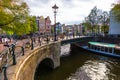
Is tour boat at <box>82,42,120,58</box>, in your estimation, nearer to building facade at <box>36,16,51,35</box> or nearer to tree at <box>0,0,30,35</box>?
tree at <box>0,0,30,35</box>

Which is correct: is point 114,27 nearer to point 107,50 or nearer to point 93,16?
point 93,16

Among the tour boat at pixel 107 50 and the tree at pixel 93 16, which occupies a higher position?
the tree at pixel 93 16

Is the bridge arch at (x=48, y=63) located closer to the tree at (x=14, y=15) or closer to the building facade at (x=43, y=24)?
the tree at (x=14, y=15)

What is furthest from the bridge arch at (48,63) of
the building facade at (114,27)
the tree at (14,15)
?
the building facade at (114,27)

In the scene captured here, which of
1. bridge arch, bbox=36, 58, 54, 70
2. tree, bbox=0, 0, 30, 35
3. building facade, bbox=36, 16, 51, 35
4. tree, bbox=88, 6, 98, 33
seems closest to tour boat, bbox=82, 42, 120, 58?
bridge arch, bbox=36, 58, 54, 70

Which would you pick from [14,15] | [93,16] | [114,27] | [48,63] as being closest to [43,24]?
[93,16]

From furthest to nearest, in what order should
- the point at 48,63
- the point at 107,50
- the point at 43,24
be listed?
the point at 43,24
the point at 107,50
the point at 48,63

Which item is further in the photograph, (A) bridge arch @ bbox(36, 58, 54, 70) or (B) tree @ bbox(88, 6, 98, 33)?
(B) tree @ bbox(88, 6, 98, 33)

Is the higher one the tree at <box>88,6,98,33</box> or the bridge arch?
the tree at <box>88,6,98,33</box>

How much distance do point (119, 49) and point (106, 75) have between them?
441 inches

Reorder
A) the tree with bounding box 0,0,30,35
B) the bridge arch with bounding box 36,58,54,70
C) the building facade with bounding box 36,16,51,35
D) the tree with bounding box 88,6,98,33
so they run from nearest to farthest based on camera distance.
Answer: the tree with bounding box 0,0,30,35
the bridge arch with bounding box 36,58,54,70
the tree with bounding box 88,6,98,33
the building facade with bounding box 36,16,51,35

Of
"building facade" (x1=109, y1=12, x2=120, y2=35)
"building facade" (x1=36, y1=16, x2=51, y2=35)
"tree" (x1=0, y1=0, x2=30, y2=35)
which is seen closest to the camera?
"tree" (x1=0, y1=0, x2=30, y2=35)

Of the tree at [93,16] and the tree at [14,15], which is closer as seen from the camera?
the tree at [14,15]

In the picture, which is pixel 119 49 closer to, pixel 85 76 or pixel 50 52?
pixel 85 76
